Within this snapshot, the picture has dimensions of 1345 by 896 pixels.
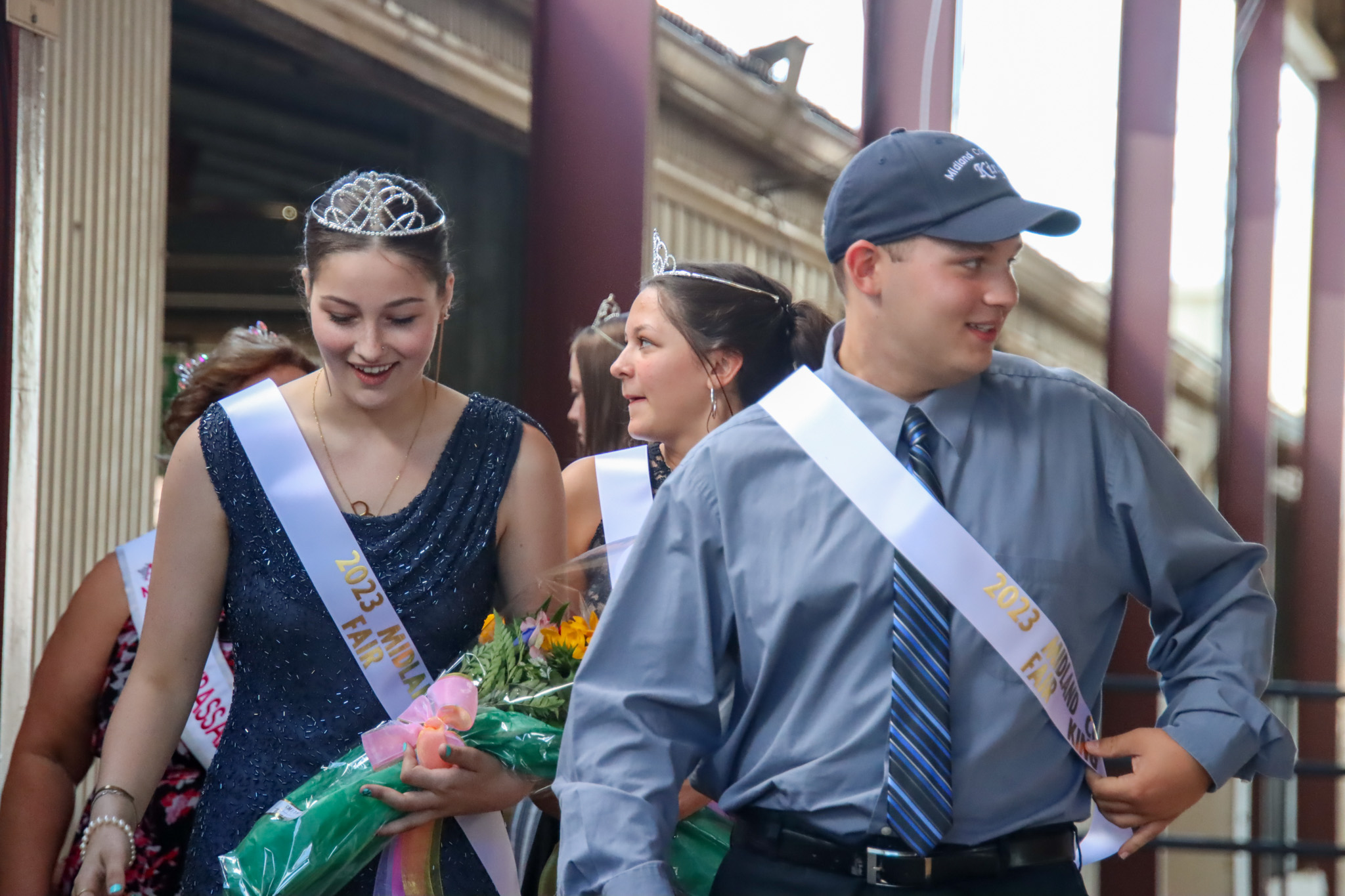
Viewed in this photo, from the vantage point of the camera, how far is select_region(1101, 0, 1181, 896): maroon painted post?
638cm

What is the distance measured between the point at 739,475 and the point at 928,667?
11.5 inches

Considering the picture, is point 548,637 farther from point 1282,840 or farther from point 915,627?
point 1282,840

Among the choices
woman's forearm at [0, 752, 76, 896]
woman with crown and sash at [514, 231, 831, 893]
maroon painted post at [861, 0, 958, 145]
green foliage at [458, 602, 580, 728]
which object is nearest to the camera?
green foliage at [458, 602, 580, 728]

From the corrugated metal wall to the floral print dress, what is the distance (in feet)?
1.54

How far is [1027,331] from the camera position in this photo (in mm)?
5996

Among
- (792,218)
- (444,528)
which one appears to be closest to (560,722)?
(444,528)

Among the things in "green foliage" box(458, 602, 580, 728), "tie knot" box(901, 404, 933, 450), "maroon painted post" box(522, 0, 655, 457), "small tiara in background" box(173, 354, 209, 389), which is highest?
"maroon painted post" box(522, 0, 655, 457)

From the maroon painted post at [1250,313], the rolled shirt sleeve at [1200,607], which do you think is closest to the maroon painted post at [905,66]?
the rolled shirt sleeve at [1200,607]

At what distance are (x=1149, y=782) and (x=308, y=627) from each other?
3.31 ft

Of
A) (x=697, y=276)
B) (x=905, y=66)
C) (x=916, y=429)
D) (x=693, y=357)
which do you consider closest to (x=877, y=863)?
(x=916, y=429)

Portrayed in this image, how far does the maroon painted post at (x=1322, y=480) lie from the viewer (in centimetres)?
943

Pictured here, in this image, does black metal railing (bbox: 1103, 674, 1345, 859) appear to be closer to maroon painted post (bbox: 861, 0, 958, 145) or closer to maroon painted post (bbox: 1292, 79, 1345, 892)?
maroon painted post (bbox: 861, 0, 958, 145)

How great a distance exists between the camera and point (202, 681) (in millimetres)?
2283

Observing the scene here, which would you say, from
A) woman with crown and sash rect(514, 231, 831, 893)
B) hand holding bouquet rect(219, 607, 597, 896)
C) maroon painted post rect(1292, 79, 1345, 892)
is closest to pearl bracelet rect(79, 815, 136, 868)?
hand holding bouquet rect(219, 607, 597, 896)
